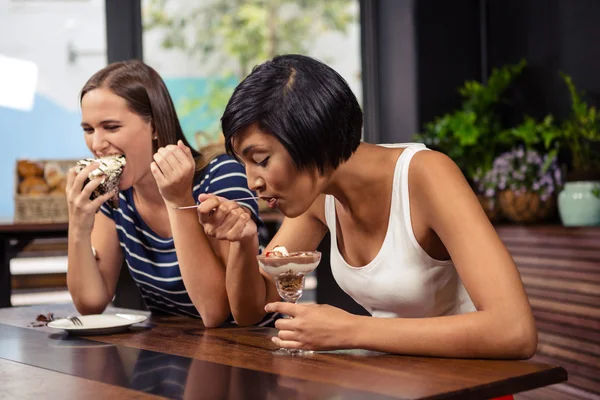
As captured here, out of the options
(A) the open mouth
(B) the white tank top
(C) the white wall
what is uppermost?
(C) the white wall

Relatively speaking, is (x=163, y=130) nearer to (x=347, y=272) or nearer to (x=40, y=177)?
(x=347, y=272)

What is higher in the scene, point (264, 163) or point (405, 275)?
point (264, 163)

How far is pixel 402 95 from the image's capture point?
496 centimetres

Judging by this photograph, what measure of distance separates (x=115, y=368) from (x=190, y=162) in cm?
62

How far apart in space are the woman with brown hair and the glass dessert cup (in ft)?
1.56

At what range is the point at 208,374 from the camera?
1.38 m

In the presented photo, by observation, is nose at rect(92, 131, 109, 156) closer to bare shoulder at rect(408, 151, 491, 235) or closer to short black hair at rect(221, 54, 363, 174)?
short black hair at rect(221, 54, 363, 174)

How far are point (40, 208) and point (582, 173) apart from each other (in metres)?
2.47

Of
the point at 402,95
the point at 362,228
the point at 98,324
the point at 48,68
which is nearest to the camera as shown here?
the point at 362,228

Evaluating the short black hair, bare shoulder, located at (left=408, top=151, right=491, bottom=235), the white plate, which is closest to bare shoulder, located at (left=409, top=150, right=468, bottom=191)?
bare shoulder, located at (left=408, top=151, right=491, bottom=235)

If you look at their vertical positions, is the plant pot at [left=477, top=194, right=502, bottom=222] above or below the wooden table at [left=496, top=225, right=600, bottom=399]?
above

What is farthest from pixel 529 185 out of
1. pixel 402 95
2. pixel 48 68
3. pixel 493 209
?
pixel 48 68

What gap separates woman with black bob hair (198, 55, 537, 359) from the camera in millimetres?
1445

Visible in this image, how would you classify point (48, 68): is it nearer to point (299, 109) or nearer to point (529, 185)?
point (529, 185)
